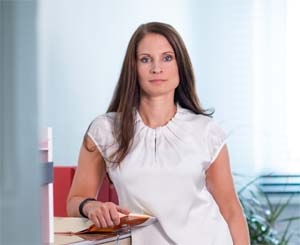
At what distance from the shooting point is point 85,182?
139 cm

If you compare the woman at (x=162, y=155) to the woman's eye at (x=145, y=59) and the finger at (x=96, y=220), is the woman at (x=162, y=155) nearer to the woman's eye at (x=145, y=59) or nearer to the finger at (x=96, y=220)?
the woman's eye at (x=145, y=59)

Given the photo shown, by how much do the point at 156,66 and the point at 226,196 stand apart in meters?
0.31

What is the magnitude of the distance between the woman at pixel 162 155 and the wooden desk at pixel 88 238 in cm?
5

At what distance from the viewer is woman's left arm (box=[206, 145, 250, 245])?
1.38 m

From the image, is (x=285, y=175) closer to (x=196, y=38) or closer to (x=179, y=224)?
(x=196, y=38)

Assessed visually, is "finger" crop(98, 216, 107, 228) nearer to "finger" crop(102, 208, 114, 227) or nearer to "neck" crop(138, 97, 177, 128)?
"finger" crop(102, 208, 114, 227)

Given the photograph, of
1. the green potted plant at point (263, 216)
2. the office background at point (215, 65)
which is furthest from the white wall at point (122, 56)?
the green potted plant at point (263, 216)

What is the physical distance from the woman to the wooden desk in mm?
46

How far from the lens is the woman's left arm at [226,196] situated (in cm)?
138

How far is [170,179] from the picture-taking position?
4.18 feet

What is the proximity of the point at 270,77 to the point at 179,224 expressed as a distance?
280 cm

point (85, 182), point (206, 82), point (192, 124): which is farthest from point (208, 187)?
point (206, 82)

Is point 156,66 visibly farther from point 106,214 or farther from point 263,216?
point 263,216

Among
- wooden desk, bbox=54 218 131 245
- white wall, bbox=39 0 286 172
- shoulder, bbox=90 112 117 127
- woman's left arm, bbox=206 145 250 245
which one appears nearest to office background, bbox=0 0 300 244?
white wall, bbox=39 0 286 172
